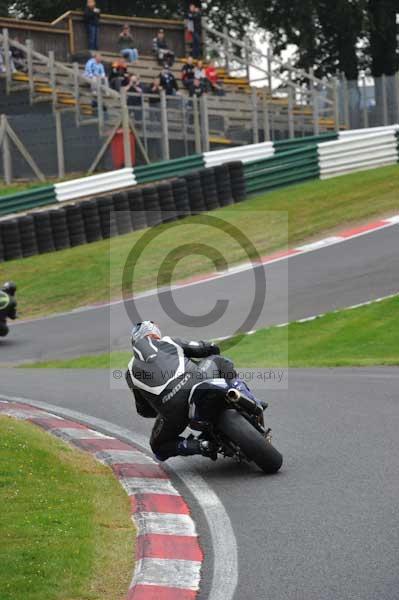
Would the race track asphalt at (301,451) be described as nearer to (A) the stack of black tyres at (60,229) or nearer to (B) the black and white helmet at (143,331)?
(B) the black and white helmet at (143,331)

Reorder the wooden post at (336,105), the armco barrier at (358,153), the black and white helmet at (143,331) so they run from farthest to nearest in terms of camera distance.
A: the wooden post at (336,105)
the armco barrier at (358,153)
the black and white helmet at (143,331)

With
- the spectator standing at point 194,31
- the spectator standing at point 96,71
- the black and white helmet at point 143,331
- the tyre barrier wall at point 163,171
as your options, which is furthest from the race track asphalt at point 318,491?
the spectator standing at point 194,31

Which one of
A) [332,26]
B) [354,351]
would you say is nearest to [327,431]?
[354,351]

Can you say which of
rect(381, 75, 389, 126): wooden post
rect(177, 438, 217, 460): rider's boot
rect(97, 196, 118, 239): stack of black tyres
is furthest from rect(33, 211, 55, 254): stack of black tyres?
rect(177, 438, 217, 460): rider's boot

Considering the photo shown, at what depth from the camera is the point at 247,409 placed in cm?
805

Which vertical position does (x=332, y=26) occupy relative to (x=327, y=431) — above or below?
above

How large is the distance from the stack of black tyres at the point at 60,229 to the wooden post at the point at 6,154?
5397 mm

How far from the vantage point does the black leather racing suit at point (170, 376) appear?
8.22 metres

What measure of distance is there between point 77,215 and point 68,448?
14634 millimetres

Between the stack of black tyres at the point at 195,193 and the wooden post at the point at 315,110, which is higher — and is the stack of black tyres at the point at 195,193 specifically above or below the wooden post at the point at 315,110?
below

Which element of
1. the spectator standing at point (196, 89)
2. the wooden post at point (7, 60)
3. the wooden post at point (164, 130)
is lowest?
the wooden post at point (164, 130)

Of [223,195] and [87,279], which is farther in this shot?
[223,195]

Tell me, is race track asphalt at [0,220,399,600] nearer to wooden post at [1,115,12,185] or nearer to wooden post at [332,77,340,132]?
wooden post at [1,115,12,185]

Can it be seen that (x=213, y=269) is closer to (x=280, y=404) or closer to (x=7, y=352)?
(x=7, y=352)
